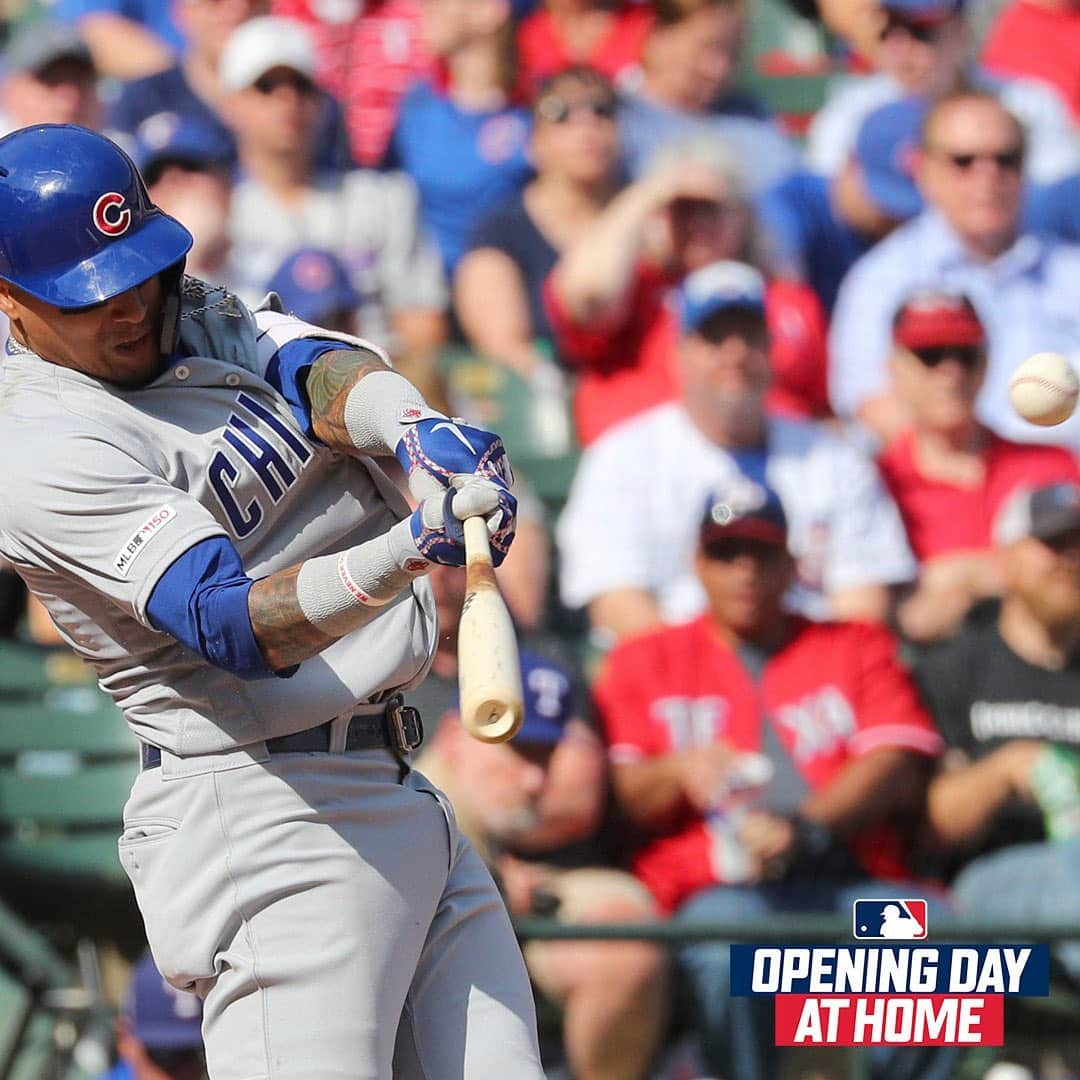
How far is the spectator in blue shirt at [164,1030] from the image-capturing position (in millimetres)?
4020

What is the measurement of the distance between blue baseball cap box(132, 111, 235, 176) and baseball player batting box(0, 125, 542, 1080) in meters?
3.14

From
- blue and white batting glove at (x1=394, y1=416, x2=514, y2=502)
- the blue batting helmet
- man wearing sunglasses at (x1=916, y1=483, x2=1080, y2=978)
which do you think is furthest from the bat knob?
man wearing sunglasses at (x1=916, y1=483, x2=1080, y2=978)

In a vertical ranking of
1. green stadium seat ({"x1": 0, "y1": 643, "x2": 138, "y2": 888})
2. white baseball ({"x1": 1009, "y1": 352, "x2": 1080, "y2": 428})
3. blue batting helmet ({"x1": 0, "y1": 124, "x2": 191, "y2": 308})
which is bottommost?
green stadium seat ({"x1": 0, "y1": 643, "x2": 138, "y2": 888})

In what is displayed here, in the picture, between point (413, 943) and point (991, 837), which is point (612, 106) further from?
point (413, 943)

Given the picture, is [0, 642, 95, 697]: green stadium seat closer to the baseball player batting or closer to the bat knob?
the baseball player batting

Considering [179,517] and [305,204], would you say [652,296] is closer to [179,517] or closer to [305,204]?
[305,204]

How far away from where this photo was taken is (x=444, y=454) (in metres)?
2.30

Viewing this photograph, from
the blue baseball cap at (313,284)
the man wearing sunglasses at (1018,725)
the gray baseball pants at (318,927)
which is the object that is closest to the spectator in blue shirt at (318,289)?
the blue baseball cap at (313,284)

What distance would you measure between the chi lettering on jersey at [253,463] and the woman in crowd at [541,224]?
313cm

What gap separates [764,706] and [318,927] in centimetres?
251

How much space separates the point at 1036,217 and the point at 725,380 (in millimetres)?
1342

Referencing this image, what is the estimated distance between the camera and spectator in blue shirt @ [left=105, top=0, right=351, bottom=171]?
580 cm

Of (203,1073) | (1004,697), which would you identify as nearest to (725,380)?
(1004,697)

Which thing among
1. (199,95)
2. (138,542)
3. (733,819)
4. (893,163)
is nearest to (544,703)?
(733,819)
